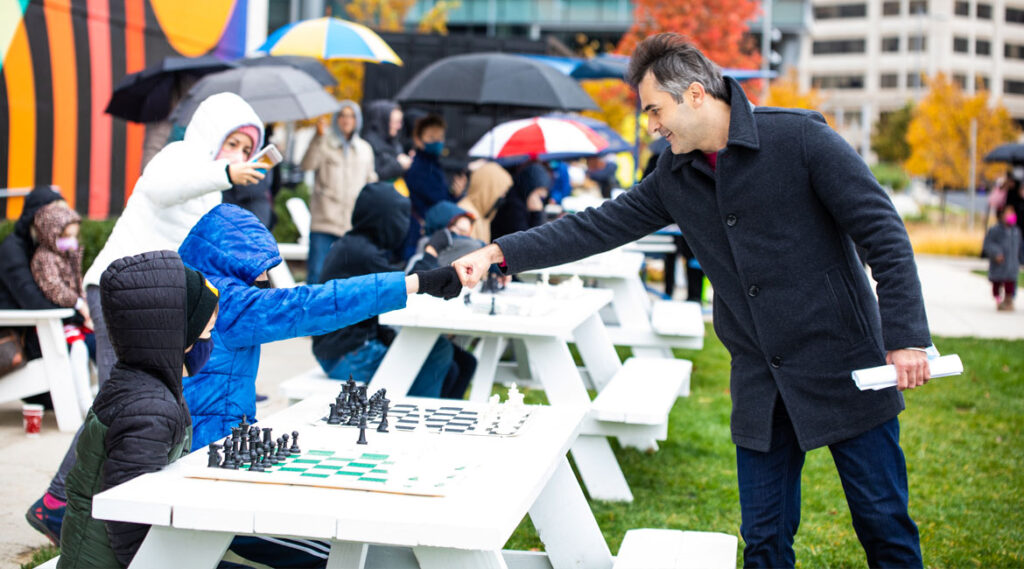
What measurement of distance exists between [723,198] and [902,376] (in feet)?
2.36

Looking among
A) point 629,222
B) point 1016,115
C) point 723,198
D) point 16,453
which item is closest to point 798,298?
point 723,198

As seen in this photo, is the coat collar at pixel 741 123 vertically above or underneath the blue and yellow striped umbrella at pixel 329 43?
underneath

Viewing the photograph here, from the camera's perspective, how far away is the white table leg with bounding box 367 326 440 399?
209 inches

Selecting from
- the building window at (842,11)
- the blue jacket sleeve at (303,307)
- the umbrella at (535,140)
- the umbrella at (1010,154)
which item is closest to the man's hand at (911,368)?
the blue jacket sleeve at (303,307)

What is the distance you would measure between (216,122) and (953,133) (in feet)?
105

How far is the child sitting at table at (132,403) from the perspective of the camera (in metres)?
2.83

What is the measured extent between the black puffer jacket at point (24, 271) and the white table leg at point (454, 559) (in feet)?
14.7

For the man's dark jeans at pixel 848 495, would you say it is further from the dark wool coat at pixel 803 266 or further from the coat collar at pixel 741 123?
the coat collar at pixel 741 123

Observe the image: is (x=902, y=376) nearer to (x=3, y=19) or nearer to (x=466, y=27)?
(x=3, y=19)

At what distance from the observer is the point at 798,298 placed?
318 centimetres

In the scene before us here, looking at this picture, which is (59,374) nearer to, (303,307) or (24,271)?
(24,271)

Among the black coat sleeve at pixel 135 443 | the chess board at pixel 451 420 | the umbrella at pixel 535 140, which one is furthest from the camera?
the umbrella at pixel 535 140

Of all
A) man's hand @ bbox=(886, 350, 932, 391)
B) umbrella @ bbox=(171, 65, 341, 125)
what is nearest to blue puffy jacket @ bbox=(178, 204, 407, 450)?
man's hand @ bbox=(886, 350, 932, 391)

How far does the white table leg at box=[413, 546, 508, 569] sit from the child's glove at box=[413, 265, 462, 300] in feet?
3.25
